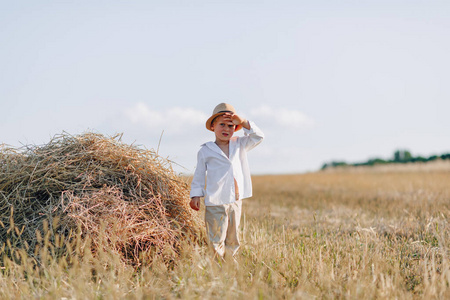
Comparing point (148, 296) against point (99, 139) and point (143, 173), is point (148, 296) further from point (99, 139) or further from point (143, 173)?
point (99, 139)

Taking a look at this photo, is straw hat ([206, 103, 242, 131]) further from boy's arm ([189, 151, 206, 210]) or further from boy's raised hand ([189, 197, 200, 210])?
boy's raised hand ([189, 197, 200, 210])

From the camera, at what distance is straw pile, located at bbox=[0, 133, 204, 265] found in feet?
13.5

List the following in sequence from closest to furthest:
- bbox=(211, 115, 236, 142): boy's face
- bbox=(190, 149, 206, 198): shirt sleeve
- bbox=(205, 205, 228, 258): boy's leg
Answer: bbox=(205, 205, 228, 258): boy's leg
bbox=(190, 149, 206, 198): shirt sleeve
bbox=(211, 115, 236, 142): boy's face

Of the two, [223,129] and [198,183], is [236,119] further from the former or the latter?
[198,183]

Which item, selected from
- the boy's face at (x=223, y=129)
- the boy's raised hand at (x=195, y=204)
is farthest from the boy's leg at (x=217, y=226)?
the boy's face at (x=223, y=129)

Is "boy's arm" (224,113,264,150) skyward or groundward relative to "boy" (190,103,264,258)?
skyward

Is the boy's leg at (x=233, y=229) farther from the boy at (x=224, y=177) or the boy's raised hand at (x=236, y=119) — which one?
the boy's raised hand at (x=236, y=119)

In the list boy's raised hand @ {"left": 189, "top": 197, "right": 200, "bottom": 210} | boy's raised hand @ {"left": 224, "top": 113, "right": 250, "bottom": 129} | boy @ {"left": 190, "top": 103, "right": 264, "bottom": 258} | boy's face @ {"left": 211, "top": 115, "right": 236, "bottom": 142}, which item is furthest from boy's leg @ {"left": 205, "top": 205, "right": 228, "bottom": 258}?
boy's raised hand @ {"left": 224, "top": 113, "right": 250, "bottom": 129}

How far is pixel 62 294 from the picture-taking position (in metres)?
3.30

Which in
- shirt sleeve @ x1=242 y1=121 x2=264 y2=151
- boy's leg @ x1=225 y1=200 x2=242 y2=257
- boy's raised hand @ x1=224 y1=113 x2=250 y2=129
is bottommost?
boy's leg @ x1=225 y1=200 x2=242 y2=257

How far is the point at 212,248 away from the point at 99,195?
4.34ft

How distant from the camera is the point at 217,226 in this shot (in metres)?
4.30

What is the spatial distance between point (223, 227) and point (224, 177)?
53cm

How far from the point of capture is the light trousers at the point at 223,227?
4281mm
